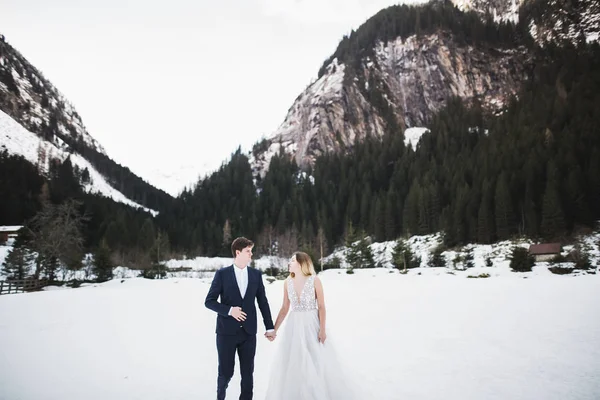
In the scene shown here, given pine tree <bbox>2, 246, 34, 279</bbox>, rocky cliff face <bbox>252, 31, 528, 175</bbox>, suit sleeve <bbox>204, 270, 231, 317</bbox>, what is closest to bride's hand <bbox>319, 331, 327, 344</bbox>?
suit sleeve <bbox>204, 270, 231, 317</bbox>

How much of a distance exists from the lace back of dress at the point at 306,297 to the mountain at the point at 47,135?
118449 millimetres

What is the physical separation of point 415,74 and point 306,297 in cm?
13580

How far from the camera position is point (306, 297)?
4.88 m

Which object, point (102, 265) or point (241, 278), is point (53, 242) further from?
point (241, 278)

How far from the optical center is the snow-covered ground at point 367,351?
5734mm

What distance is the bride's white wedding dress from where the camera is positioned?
4457 millimetres

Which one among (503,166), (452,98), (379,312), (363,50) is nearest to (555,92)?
A: (452,98)

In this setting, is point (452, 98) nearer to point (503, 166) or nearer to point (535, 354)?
point (503, 166)

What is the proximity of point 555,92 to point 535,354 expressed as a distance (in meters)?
117

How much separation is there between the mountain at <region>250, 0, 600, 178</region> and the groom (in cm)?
11013

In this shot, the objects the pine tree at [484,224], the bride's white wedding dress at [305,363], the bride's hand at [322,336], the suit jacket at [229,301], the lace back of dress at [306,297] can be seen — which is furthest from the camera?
the pine tree at [484,224]

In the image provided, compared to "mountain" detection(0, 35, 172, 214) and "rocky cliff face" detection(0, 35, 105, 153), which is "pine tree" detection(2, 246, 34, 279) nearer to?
"mountain" detection(0, 35, 172, 214)

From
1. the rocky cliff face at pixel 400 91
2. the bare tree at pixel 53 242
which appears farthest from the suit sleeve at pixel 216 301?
the rocky cliff face at pixel 400 91

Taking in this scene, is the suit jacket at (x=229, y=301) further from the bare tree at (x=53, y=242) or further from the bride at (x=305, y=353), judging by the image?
the bare tree at (x=53, y=242)
